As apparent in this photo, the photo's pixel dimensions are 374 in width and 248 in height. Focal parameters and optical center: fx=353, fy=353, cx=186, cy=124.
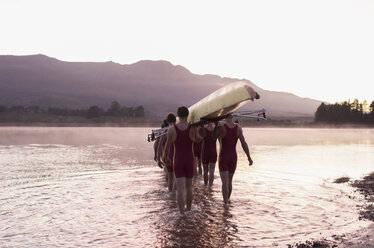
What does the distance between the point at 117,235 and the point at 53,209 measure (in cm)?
261

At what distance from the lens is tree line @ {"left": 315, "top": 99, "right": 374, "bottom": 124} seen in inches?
3938

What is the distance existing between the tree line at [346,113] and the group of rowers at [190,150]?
3947 inches

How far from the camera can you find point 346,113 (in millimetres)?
102500

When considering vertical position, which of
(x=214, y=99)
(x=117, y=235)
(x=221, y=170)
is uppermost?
(x=214, y=99)

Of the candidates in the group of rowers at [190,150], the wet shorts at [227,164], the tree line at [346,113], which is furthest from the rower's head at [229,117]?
the tree line at [346,113]

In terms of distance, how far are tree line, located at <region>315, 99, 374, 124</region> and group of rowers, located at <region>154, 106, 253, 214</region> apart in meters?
100

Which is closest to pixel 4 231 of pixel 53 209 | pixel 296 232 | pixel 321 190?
pixel 53 209

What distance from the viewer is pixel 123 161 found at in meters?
17.6

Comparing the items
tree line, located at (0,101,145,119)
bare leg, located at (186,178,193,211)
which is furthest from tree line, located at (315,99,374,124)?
bare leg, located at (186,178,193,211)

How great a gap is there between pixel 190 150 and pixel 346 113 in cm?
10537

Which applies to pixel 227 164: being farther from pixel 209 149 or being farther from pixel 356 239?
pixel 356 239

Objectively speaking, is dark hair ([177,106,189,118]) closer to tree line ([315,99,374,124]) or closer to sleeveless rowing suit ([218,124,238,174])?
sleeveless rowing suit ([218,124,238,174])

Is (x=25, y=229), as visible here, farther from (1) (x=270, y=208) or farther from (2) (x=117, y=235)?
(1) (x=270, y=208)

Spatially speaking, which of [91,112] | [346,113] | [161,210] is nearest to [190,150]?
[161,210]
